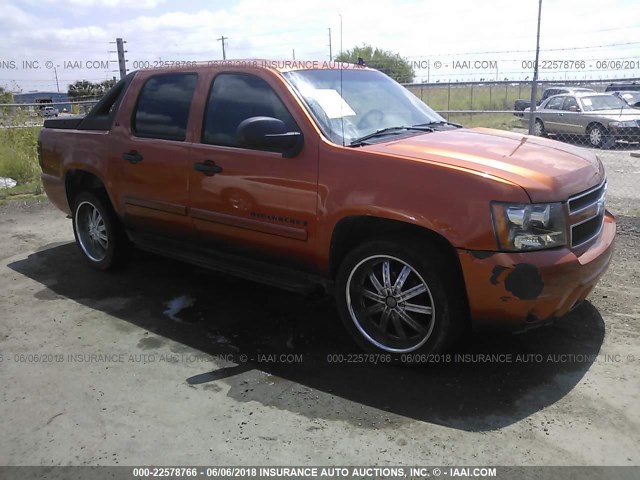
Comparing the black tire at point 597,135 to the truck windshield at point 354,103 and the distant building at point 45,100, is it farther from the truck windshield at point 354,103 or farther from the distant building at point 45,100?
the distant building at point 45,100

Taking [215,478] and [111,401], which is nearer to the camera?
[215,478]

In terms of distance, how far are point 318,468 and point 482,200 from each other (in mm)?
1621

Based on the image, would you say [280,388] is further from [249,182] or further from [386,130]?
[386,130]

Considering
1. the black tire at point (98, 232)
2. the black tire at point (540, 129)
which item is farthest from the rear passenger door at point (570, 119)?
the black tire at point (98, 232)

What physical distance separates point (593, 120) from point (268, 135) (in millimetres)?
13411

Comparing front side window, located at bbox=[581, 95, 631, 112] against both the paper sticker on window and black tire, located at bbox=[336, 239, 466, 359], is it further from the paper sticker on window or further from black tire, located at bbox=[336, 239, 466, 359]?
black tire, located at bbox=[336, 239, 466, 359]

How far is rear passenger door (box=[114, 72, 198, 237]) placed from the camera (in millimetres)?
4430

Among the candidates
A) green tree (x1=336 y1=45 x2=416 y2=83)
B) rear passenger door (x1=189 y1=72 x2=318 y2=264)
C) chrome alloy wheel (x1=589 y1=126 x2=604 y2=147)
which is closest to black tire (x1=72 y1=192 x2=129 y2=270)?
rear passenger door (x1=189 y1=72 x2=318 y2=264)

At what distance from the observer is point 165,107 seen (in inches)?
181

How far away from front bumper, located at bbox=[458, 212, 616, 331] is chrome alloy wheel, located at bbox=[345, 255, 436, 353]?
0.30 m

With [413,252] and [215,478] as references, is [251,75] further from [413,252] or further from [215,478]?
[215,478]

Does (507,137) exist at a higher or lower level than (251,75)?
lower

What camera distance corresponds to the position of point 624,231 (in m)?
6.06

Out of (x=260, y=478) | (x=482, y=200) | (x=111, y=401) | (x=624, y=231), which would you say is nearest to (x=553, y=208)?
(x=482, y=200)
